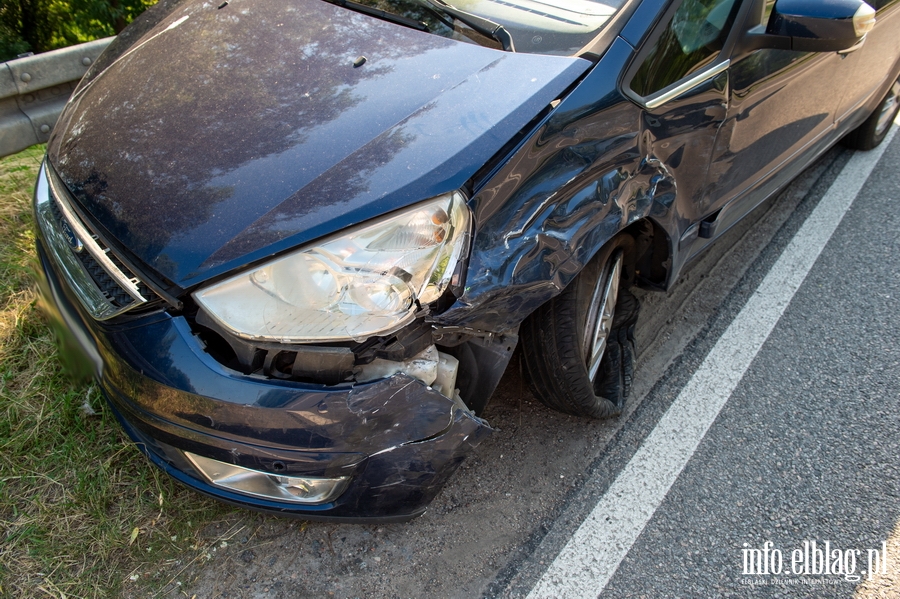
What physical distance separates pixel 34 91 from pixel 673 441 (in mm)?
3323

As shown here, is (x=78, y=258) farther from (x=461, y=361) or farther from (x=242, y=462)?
(x=461, y=361)

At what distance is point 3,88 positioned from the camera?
3.00 meters

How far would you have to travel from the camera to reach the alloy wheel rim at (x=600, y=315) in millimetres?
2141

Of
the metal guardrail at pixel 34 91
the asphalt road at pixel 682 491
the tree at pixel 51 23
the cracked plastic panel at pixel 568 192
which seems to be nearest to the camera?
the cracked plastic panel at pixel 568 192

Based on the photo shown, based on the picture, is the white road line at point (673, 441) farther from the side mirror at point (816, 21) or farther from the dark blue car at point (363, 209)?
the side mirror at point (816, 21)

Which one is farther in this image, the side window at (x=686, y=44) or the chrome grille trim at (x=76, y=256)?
the side window at (x=686, y=44)

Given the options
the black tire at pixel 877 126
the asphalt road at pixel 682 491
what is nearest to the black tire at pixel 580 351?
the asphalt road at pixel 682 491

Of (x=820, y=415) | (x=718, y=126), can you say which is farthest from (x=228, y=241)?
(x=820, y=415)

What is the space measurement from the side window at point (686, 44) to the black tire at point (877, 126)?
8.25 ft

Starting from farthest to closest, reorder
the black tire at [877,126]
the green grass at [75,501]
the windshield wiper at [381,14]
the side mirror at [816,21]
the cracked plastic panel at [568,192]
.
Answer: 1. the black tire at [877,126]
2. the side mirror at [816,21]
3. the windshield wiper at [381,14]
4. the green grass at [75,501]
5. the cracked plastic panel at [568,192]

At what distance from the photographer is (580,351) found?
6.54 ft

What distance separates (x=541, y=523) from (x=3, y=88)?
3.07 metres

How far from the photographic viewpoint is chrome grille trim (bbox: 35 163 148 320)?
1559 millimetres

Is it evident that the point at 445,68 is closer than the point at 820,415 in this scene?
Yes
